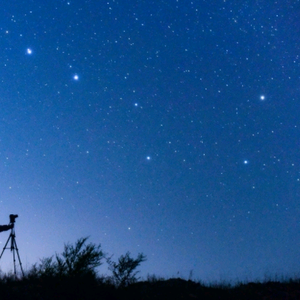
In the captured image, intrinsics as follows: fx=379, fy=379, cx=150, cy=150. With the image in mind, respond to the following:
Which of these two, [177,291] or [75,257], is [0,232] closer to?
[75,257]

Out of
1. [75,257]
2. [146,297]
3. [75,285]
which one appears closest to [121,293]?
[146,297]

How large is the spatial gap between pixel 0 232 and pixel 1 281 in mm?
2570

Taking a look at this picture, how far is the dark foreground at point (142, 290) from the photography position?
830 cm

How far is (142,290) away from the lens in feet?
33.3

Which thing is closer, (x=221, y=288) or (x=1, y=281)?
(x=1, y=281)

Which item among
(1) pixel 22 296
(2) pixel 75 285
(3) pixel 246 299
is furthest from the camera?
(3) pixel 246 299

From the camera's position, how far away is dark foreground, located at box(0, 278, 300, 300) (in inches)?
327

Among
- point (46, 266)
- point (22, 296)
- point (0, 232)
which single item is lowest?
point (22, 296)

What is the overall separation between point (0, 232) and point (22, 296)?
378 cm

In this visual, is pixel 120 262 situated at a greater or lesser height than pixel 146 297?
greater

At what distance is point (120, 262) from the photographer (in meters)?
14.0

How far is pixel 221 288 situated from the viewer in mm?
10836

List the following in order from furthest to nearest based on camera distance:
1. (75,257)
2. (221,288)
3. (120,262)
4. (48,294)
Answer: (120,262) < (75,257) < (221,288) < (48,294)

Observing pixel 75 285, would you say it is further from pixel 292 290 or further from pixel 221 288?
pixel 292 290
